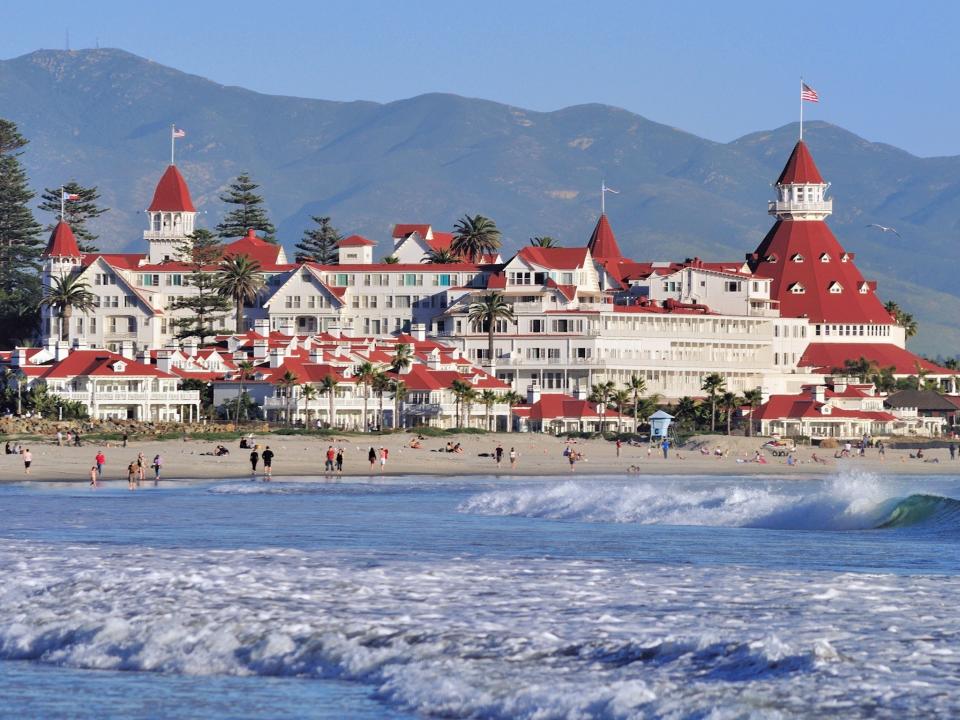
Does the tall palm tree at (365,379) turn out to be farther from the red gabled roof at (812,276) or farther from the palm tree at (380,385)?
the red gabled roof at (812,276)

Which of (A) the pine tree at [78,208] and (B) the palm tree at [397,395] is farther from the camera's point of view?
(A) the pine tree at [78,208]

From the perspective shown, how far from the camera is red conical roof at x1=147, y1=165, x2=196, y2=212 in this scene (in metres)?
148

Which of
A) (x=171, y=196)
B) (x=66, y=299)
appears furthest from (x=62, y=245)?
(x=171, y=196)

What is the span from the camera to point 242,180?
17288cm

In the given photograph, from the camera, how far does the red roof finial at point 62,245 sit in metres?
136

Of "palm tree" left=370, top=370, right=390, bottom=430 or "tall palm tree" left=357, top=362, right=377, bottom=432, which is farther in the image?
"tall palm tree" left=357, top=362, right=377, bottom=432

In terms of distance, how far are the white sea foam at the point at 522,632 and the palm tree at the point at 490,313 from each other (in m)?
93.7

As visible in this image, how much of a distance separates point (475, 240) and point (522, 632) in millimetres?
122040

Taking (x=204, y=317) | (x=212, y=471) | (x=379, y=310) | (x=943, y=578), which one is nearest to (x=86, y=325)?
(x=204, y=317)

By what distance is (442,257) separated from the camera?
142000 millimetres

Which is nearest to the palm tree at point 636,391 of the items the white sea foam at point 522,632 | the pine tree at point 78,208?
the pine tree at point 78,208

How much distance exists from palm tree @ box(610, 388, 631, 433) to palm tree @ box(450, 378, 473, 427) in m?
9.75

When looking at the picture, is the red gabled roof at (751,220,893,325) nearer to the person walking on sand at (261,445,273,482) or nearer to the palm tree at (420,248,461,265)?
the palm tree at (420,248,461,265)

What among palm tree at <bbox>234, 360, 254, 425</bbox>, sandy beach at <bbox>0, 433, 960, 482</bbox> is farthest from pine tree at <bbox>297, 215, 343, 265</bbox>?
sandy beach at <bbox>0, 433, 960, 482</bbox>
